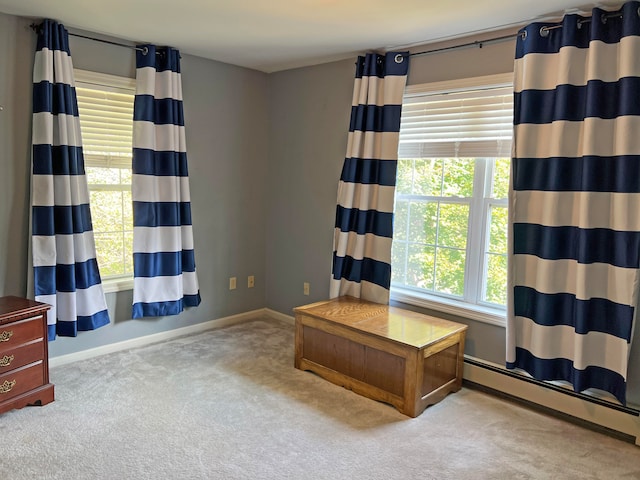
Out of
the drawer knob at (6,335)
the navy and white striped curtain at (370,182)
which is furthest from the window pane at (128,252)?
the navy and white striped curtain at (370,182)

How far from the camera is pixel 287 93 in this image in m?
4.21

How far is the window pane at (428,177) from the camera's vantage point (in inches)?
131

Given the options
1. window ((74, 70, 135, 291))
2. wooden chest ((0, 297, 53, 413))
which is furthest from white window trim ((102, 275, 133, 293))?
wooden chest ((0, 297, 53, 413))

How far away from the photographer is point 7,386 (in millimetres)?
2525

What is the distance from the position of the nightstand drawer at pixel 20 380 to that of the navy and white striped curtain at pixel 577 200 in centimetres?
272

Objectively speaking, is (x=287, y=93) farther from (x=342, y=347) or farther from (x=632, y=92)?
(x=632, y=92)

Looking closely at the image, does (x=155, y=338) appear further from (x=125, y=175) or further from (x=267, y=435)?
(x=267, y=435)

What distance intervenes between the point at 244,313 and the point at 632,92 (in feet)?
11.0

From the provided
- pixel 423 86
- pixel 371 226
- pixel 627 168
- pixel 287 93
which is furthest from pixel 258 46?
pixel 627 168

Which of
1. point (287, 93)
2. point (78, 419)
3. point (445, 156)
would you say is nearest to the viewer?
point (78, 419)

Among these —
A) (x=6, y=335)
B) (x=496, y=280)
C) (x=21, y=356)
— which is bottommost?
(x=21, y=356)

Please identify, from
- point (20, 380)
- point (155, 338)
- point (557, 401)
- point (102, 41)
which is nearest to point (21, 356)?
point (20, 380)

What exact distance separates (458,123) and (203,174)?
6.83 feet

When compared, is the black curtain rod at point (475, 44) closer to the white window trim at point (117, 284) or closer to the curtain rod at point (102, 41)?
the curtain rod at point (102, 41)
